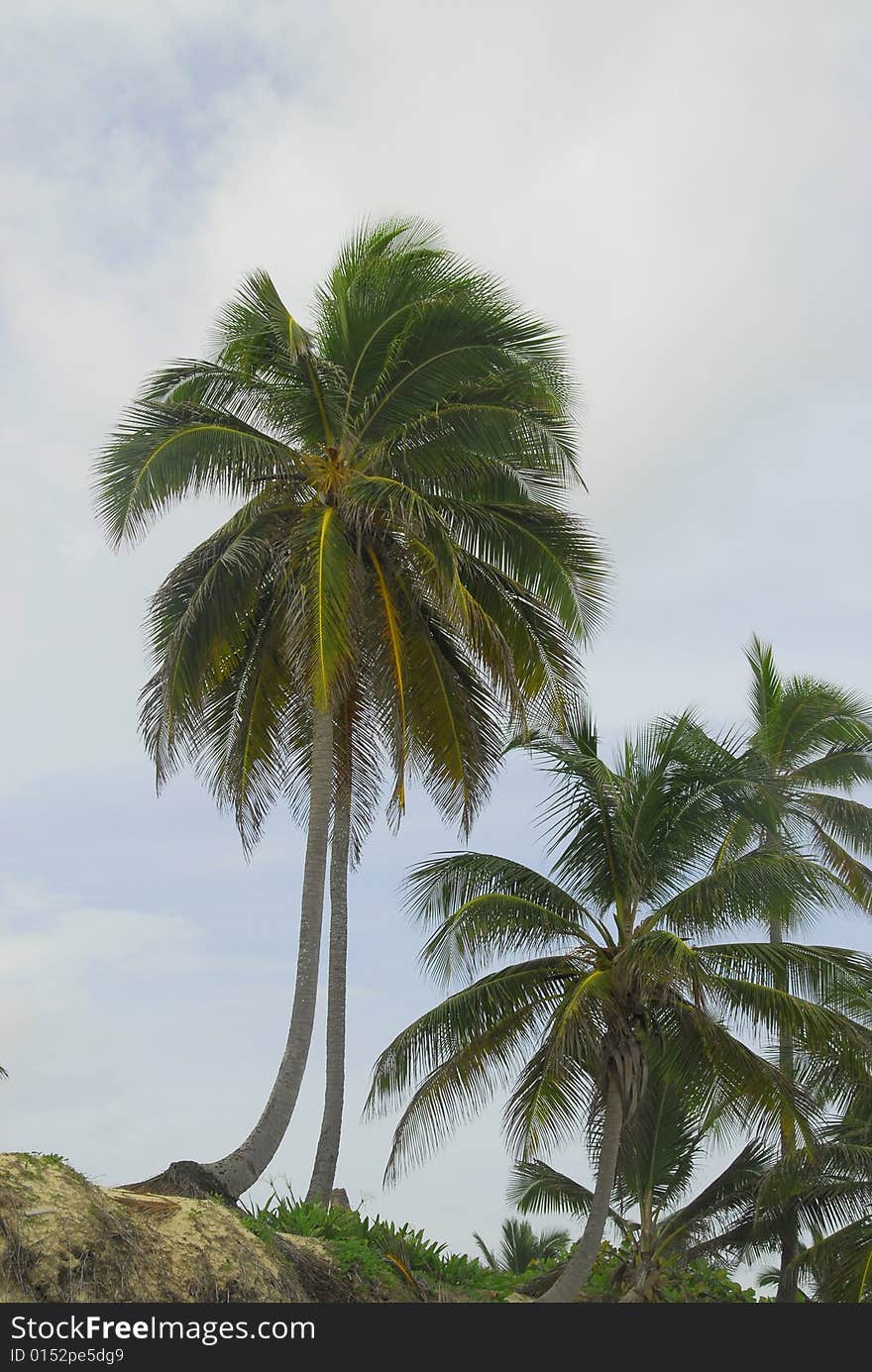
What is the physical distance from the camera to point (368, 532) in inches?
714

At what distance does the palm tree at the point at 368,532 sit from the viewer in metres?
17.0

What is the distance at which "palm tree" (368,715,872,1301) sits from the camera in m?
16.4

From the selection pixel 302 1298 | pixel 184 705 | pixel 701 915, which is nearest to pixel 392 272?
pixel 184 705

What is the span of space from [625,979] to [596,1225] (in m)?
2.97

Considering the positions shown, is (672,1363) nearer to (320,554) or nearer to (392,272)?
(320,554)

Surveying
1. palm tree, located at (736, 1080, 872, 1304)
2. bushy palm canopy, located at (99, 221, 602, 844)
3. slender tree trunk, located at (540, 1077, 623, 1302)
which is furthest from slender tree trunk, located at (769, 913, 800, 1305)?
bushy palm canopy, located at (99, 221, 602, 844)

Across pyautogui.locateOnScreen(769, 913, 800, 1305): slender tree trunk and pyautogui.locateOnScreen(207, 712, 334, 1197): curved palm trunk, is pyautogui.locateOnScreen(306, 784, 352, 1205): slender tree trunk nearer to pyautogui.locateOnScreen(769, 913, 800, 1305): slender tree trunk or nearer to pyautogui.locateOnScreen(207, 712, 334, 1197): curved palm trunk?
pyautogui.locateOnScreen(207, 712, 334, 1197): curved palm trunk

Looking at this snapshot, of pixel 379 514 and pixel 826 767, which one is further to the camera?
pixel 826 767

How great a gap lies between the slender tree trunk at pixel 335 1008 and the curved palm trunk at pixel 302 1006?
1.97 meters

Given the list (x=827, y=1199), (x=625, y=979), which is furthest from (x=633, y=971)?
(x=827, y=1199)

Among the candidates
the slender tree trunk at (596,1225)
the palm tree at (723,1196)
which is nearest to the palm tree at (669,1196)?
the palm tree at (723,1196)

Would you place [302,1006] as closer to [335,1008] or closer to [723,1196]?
[335,1008]

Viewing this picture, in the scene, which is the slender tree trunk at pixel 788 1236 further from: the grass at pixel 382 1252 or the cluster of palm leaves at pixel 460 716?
the grass at pixel 382 1252

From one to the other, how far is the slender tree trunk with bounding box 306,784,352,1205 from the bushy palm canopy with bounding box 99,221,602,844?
132cm
